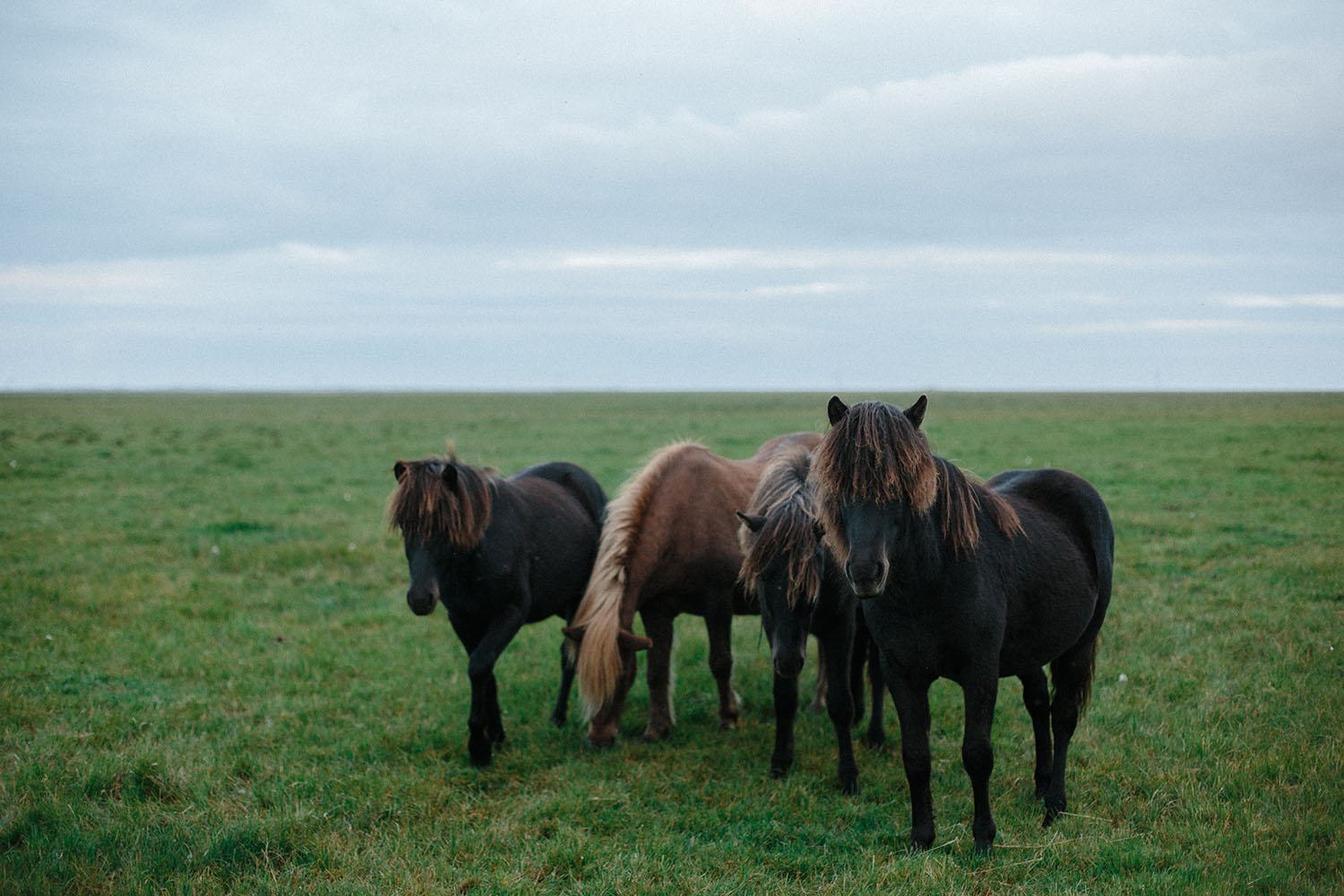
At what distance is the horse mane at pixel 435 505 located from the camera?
545cm

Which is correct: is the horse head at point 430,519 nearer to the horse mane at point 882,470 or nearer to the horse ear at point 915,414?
the horse mane at point 882,470

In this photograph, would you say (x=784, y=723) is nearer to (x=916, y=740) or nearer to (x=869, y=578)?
(x=916, y=740)

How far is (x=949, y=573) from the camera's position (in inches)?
168

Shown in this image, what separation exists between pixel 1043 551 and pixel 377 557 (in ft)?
32.0

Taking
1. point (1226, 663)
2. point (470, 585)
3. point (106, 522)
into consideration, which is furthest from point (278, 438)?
point (1226, 663)

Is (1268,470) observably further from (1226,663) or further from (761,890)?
(761,890)

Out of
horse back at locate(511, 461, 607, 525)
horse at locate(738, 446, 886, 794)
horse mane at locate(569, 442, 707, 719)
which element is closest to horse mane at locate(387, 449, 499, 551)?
horse mane at locate(569, 442, 707, 719)

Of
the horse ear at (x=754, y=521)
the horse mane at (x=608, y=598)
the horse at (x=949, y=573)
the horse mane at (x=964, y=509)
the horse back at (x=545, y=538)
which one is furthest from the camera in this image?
the horse back at (x=545, y=538)

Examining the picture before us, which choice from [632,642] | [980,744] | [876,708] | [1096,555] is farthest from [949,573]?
[632,642]

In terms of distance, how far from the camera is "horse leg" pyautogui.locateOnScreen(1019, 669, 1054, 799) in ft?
17.1

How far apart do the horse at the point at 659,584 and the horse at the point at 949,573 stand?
205 centimetres

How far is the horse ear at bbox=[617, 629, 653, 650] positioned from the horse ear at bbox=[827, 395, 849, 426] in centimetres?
244

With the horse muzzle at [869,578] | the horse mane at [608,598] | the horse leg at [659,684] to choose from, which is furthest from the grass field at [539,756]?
the horse muzzle at [869,578]

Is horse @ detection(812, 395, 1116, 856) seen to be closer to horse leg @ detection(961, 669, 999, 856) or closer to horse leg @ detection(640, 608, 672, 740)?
horse leg @ detection(961, 669, 999, 856)
